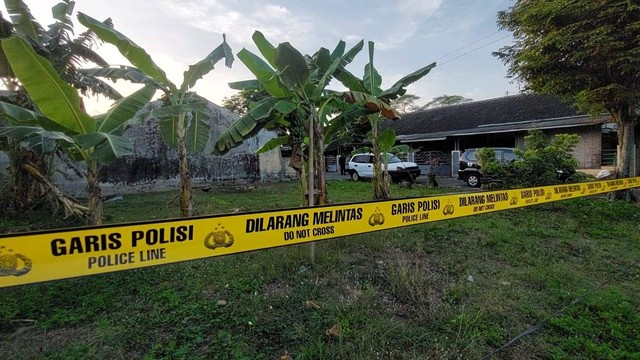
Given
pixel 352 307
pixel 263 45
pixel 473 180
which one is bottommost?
pixel 352 307

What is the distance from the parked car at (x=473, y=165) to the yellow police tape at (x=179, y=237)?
10483 millimetres

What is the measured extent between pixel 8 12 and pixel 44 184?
3.49 m

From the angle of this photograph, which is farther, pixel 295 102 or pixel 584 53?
pixel 584 53

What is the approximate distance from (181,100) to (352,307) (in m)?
5.00

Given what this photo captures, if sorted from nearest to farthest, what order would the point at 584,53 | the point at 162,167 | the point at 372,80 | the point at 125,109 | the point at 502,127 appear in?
1. the point at 125,109
2. the point at 372,80
3. the point at 584,53
4. the point at 162,167
5. the point at 502,127

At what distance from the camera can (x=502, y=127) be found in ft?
54.1

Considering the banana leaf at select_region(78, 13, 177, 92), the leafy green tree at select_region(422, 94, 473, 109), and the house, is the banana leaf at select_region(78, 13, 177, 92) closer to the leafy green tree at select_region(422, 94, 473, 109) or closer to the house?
the house

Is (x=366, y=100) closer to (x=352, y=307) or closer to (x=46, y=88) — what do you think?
(x=352, y=307)

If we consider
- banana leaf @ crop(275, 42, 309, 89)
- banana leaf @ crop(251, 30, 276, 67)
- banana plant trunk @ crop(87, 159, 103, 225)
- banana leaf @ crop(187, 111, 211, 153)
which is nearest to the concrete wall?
banana leaf @ crop(251, 30, 276, 67)

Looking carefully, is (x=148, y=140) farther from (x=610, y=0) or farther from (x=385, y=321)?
(x=610, y=0)

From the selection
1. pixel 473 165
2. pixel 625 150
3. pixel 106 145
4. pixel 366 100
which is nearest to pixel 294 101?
pixel 366 100

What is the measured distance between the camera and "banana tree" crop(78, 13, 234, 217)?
471cm

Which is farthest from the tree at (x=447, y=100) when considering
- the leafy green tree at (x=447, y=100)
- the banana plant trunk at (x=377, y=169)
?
the banana plant trunk at (x=377, y=169)

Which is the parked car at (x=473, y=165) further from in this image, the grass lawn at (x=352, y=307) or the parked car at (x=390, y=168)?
the grass lawn at (x=352, y=307)
